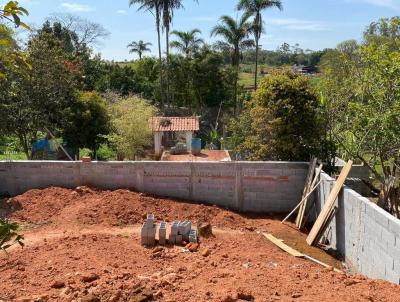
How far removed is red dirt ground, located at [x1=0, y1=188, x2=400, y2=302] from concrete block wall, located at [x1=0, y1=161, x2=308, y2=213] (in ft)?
1.71

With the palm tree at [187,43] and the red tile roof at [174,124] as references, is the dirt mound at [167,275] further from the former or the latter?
the palm tree at [187,43]

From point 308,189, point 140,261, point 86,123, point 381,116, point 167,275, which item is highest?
point 381,116

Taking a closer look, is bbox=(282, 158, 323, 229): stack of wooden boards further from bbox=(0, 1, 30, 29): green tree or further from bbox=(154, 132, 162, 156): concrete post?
bbox=(154, 132, 162, 156): concrete post

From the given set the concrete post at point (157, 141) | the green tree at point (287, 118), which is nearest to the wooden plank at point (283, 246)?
the green tree at point (287, 118)

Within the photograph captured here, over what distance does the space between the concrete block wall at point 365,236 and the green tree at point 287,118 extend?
2.07m

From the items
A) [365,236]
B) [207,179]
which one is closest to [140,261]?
[365,236]

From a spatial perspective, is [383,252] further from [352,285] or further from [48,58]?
[48,58]

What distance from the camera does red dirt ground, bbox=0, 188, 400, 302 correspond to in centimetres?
602

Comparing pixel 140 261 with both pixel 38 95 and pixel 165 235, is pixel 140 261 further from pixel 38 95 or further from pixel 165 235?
pixel 38 95

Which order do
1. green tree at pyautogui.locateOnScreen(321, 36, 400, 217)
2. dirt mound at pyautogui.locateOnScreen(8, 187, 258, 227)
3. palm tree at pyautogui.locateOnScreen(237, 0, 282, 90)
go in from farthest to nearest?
1. palm tree at pyautogui.locateOnScreen(237, 0, 282, 90)
2. dirt mound at pyautogui.locateOnScreen(8, 187, 258, 227)
3. green tree at pyautogui.locateOnScreen(321, 36, 400, 217)

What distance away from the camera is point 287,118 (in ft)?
42.5

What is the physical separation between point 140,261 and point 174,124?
1682cm

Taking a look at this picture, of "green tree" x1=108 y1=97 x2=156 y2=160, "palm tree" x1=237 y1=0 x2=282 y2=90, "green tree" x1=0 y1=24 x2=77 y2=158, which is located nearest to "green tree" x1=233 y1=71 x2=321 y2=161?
"green tree" x1=108 y1=97 x2=156 y2=160

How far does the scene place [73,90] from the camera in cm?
2038
